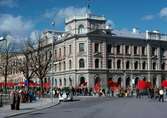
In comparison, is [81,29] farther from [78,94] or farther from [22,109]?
[22,109]

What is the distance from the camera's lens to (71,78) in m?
96.7

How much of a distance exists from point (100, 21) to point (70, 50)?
9.79m

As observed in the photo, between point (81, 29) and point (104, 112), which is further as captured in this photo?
point (81, 29)

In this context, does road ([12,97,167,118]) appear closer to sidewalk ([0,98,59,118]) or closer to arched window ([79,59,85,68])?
sidewalk ([0,98,59,118])

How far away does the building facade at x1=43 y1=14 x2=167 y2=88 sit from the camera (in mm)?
95125

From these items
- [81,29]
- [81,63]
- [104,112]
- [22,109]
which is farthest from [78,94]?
[104,112]

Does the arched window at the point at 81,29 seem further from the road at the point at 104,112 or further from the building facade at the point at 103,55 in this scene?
the road at the point at 104,112

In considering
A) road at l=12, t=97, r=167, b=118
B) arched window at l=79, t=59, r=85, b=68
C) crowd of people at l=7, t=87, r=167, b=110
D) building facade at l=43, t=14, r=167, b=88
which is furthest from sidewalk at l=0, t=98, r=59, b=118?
arched window at l=79, t=59, r=85, b=68

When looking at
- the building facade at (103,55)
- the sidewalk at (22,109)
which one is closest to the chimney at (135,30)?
the building facade at (103,55)

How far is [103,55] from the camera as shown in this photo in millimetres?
97062

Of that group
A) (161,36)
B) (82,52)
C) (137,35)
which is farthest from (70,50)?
(161,36)

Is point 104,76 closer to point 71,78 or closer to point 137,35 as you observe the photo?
point 71,78

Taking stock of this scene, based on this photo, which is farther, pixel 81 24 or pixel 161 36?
pixel 161 36

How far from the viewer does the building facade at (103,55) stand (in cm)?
9512
